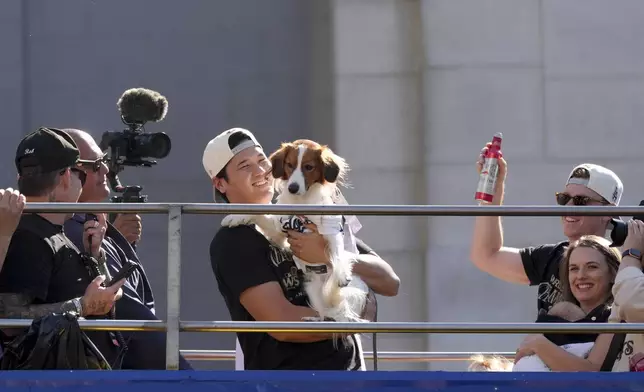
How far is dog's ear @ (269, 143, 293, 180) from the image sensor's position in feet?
16.7

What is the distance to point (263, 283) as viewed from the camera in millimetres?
4602

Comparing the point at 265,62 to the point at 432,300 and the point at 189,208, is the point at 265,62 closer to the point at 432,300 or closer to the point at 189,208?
the point at 432,300

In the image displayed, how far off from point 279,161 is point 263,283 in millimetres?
689

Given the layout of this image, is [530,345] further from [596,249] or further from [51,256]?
[51,256]

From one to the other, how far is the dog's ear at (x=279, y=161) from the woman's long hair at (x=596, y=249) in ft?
3.94

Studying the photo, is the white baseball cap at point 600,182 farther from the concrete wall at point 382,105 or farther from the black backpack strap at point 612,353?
the concrete wall at point 382,105

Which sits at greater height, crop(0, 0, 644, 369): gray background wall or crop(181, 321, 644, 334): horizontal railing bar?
crop(0, 0, 644, 369): gray background wall

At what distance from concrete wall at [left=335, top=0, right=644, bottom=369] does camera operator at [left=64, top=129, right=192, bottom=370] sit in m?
4.02

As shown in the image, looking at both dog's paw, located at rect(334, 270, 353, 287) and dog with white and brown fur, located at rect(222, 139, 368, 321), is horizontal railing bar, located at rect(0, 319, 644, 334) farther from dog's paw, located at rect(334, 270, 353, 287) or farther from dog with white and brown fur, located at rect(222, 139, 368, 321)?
dog's paw, located at rect(334, 270, 353, 287)

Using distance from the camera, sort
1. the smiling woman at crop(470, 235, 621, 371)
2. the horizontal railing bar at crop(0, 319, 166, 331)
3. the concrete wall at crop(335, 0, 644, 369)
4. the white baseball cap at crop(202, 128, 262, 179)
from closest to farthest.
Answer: the horizontal railing bar at crop(0, 319, 166, 331)
the smiling woman at crop(470, 235, 621, 371)
the white baseball cap at crop(202, 128, 262, 179)
the concrete wall at crop(335, 0, 644, 369)

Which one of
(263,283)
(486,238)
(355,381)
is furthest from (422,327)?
(486,238)

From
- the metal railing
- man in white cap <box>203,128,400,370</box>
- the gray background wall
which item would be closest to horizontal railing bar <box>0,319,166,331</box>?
the metal railing

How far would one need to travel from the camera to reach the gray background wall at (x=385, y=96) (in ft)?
30.1

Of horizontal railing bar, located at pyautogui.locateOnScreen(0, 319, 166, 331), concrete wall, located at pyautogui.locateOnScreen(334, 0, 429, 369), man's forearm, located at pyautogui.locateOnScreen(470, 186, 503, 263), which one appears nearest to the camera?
horizontal railing bar, located at pyautogui.locateOnScreen(0, 319, 166, 331)
